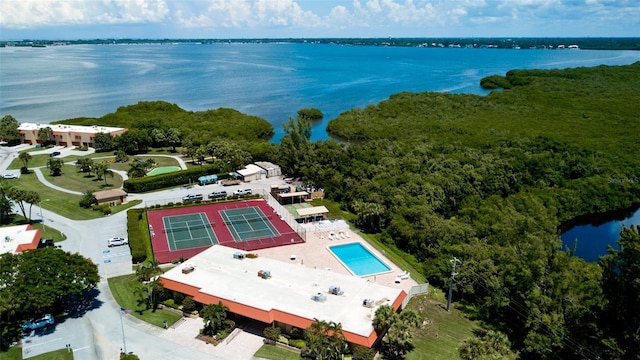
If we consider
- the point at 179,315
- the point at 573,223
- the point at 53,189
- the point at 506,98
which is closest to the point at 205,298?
the point at 179,315

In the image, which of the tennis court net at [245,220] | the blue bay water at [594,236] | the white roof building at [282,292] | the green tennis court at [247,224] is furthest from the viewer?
the tennis court net at [245,220]

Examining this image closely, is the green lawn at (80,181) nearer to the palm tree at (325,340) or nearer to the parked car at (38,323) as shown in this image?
the parked car at (38,323)

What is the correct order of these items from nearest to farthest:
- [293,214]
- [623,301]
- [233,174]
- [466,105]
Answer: [623,301] → [293,214] → [233,174] → [466,105]

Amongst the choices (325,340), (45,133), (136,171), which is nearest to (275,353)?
(325,340)

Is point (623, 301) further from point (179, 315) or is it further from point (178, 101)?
point (178, 101)

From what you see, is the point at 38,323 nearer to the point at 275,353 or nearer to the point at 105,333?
the point at 105,333

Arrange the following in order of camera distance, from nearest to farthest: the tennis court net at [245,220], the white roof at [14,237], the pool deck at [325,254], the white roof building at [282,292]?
1. the white roof building at [282,292]
2. the white roof at [14,237]
3. the pool deck at [325,254]
4. the tennis court net at [245,220]

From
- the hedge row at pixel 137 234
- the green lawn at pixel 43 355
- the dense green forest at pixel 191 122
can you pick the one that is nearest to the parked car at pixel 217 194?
the hedge row at pixel 137 234
